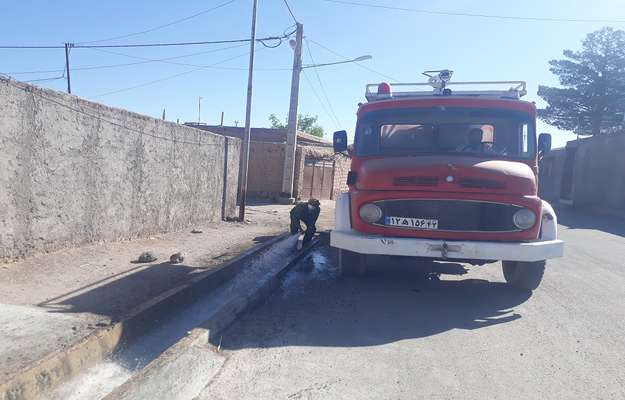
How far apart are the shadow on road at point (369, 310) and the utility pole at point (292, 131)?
11.6m

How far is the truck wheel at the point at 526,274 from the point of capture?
20.1 feet

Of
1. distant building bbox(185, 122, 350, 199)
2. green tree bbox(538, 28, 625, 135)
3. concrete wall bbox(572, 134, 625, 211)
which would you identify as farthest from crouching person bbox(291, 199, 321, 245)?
green tree bbox(538, 28, 625, 135)

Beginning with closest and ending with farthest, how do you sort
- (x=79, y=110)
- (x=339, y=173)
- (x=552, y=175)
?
(x=79, y=110) < (x=339, y=173) < (x=552, y=175)

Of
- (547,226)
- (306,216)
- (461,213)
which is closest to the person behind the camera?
(461,213)

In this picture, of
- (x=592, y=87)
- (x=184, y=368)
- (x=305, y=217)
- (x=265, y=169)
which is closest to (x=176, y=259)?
(x=305, y=217)

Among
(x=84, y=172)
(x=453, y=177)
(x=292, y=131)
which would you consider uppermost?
(x=292, y=131)

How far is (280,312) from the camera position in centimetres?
529

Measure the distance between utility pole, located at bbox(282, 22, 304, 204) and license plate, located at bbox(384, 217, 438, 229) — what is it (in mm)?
13071

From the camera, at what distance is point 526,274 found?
6215 mm

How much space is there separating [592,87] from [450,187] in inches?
1305

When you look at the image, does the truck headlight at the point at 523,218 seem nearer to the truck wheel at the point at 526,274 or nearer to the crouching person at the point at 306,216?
the truck wheel at the point at 526,274

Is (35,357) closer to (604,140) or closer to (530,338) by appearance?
(530,338)

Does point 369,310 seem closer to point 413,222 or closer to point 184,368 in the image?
point 413,222

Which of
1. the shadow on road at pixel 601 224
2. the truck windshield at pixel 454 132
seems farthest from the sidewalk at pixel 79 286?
the shadow on road at pixel 601 224
